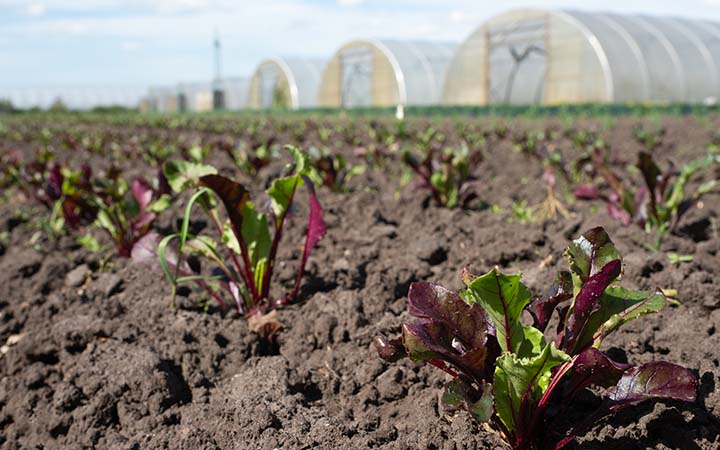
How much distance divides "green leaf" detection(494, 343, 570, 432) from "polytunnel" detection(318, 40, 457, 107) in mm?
27565

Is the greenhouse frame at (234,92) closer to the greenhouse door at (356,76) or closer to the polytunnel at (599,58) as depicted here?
the greenhouse door at (356,76)

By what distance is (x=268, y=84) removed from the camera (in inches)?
A: 1553

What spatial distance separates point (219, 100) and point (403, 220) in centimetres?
4191

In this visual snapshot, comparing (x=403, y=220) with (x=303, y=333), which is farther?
(x=403, y=220)

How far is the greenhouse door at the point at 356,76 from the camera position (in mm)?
31734

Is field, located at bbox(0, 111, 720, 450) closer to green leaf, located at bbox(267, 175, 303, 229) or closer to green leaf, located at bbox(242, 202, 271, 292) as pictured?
green leaf, located at bbox(242, 202, 271, 292)

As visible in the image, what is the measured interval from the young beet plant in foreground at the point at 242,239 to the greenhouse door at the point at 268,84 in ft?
115

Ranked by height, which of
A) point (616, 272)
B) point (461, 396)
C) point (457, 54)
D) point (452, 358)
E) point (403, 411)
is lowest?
point (403, 411)

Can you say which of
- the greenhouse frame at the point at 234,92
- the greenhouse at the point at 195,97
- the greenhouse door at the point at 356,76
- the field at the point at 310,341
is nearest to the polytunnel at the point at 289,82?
the greenhouse door at the point at 356,76

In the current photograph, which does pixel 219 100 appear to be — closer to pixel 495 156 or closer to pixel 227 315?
pixel 495 156

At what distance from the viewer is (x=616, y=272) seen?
1689 mm

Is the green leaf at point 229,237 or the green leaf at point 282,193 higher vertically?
the green leaf at point 282,193

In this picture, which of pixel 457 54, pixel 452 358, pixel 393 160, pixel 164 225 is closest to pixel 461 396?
pixel 452 358

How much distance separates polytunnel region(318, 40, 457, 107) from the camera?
29.4 meters
